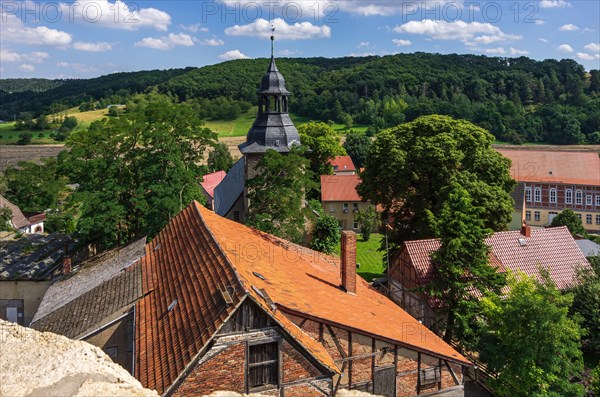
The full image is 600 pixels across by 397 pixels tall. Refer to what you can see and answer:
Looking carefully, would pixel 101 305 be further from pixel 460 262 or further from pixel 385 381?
pixel 460 262

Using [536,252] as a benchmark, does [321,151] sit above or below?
above

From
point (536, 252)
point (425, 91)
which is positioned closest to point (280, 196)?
point (536, 252)

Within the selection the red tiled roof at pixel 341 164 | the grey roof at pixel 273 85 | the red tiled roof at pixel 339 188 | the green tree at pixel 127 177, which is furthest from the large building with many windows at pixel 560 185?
the green tree at pixel 127 177

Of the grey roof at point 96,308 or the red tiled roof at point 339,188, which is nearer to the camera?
the grey roof at point 96,308

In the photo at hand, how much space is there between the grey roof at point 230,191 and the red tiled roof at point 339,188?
11852mm

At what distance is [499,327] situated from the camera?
18312 mm

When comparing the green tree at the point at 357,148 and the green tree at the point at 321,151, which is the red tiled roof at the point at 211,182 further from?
the green tree at the point at 357,148

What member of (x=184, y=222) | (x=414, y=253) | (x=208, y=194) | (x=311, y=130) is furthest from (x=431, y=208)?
(x=311, y=130)

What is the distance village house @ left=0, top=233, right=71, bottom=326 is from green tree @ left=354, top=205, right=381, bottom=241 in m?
28.6

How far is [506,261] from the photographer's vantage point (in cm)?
2844

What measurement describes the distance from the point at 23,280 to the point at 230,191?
809 inches

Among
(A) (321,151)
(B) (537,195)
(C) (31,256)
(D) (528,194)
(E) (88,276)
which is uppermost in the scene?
(A) (321,151)

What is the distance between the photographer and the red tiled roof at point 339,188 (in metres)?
55.0

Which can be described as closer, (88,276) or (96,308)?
(96,308)
